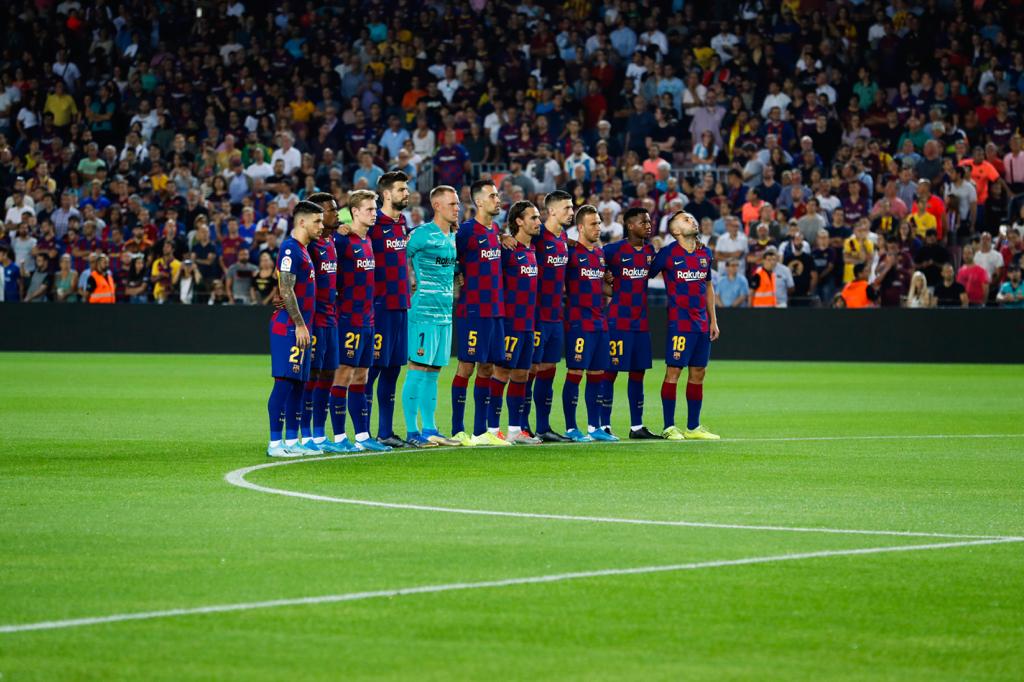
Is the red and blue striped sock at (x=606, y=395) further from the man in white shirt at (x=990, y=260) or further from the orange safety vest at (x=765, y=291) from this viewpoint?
the man in white shirt at (x=990, y=260)

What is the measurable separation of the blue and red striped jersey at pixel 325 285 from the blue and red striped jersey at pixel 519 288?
1.91 meters

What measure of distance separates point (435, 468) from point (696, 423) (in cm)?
417

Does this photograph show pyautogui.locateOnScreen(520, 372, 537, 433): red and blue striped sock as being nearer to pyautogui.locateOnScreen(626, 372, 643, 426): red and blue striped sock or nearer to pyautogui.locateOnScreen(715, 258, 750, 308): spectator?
pyautogui.locateOnScreen(626, 372, 643, 426): red and blue striped sock

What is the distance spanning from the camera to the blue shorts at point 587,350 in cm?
1691

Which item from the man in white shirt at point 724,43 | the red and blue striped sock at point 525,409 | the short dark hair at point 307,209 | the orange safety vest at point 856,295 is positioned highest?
the man in white shirt at point 724,43

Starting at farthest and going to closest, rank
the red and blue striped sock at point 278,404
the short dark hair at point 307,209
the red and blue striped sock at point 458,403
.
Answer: the red and blue striped sock at point 458,403 → the short dark hair at point 307,209 → the red and blue striped sock at point 278,404

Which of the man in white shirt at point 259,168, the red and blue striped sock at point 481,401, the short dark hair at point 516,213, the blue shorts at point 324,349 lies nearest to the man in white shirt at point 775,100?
the man in white shirt at point 259,168

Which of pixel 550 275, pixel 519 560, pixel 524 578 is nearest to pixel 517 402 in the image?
pixel 550 275

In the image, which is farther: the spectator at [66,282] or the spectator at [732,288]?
the spectator at [66,282]

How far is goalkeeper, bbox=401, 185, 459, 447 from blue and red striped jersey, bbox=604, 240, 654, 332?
2081 mm

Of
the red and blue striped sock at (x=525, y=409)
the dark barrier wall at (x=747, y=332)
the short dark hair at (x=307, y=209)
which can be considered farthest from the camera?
the dark barrier wall at (x=747, y=332)

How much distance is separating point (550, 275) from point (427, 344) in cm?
169

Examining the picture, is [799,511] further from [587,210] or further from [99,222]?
[99,222]

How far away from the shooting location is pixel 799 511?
35.5 ft
